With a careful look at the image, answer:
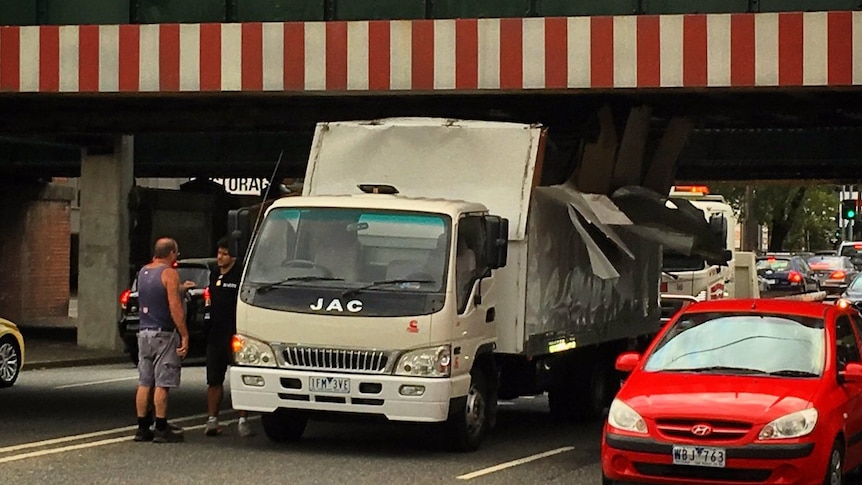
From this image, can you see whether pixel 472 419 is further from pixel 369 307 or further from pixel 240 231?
pixel 240 231

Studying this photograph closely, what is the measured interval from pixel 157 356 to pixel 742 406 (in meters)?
5.67

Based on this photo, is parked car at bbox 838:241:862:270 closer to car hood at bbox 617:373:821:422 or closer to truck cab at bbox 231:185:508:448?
truck cab at bbox 231:185:508:448

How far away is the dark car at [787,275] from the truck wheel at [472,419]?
32548 mm

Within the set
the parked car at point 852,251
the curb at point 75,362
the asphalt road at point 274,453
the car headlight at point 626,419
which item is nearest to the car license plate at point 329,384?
the asphalt road at point 274,453

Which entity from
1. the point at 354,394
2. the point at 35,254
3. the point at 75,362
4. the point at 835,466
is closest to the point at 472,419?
the point at 354,394

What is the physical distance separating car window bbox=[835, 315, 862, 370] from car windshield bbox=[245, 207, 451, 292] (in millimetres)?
3218

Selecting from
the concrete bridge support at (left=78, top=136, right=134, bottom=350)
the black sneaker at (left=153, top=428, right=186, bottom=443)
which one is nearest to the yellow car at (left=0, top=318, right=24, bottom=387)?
the concrete bridge support at (left=78, top=136, right=134, bottom=350)

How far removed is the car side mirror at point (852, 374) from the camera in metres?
10.6

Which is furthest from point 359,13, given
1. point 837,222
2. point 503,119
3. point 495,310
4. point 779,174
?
point 837,222

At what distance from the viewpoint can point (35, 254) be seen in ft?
121

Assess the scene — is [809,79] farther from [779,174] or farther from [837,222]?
[837,222]

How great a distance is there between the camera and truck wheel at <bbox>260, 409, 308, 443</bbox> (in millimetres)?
13695

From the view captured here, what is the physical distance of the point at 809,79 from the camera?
15.4 metres

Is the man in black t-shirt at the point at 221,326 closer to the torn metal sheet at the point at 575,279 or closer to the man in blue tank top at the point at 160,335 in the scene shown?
the man in blue tank top at the point at 160,335
